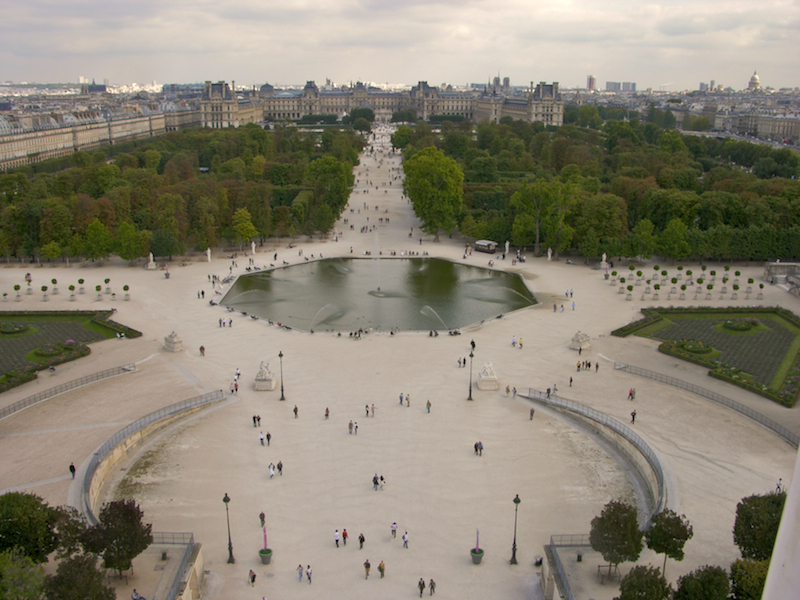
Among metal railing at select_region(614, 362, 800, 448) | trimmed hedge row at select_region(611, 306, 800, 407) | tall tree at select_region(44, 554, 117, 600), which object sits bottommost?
metal railing at select_region(614, 362, 800, 448)

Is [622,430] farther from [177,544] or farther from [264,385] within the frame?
[177,544]

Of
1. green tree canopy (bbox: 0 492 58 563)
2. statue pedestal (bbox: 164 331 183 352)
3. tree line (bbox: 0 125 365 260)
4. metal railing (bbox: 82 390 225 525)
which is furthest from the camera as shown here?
tree line (bbox: 0 125 365 260)

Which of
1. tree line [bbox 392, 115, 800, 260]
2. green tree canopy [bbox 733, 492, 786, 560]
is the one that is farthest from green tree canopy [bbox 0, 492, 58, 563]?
tree line [bbox 392, 115, 800, 260]

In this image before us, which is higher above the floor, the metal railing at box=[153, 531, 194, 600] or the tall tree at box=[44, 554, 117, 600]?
the tall tree at box=[44, 554, 117, 600]

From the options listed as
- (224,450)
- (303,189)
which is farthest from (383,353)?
(303,189)

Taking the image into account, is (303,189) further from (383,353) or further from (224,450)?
(224,450)

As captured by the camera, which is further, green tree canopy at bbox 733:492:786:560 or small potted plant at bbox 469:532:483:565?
small potted plant at bbox 469:532:483:565

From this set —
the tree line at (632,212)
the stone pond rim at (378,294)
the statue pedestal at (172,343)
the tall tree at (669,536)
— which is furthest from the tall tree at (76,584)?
the tree line at (632,212)

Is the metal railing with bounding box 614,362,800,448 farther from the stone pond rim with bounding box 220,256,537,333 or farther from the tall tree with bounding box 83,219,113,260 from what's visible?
the tall tree with bounding box 83,219,113,260

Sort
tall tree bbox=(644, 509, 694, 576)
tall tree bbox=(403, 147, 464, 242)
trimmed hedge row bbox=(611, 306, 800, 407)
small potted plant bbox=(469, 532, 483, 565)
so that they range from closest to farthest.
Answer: tall tree bbox=(644, 509, 694, 576)
small potted plant bbox=(469, 532, 483, 565)
trimmed hedge row bbox=(611, 306, 800, 407)
tall tree bbox=(403, 147, 464, 242)
